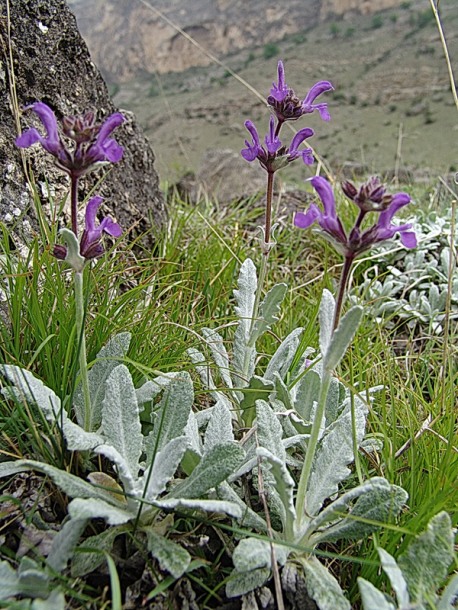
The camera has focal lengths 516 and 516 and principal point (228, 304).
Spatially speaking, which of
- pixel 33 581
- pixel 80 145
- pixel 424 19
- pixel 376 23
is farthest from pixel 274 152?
pixel 376 23

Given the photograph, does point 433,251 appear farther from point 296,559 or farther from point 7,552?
point 7,552

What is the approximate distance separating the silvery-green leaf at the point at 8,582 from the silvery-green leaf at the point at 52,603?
5 centimetres

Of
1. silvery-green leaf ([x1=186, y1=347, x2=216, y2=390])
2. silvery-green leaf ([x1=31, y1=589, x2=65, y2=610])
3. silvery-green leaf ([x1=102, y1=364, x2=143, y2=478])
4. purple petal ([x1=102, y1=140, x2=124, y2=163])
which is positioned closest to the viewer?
silvery-green leaf ([x1=31, y1=589, x2=65, y2=610])

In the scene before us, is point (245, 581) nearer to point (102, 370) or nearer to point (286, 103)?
point (102, 370)

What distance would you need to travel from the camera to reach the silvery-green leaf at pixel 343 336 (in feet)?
3.40

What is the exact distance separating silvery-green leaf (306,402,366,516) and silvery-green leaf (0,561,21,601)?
26.3 inches

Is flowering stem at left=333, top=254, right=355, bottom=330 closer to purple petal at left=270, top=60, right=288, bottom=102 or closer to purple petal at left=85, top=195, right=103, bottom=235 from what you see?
purple petal at left=85, top=195, right=103, bottom=235

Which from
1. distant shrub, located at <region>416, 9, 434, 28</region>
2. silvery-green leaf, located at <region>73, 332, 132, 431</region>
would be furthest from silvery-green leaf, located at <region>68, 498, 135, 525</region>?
distant shrub, located at <region>416, 9, 434, 28</region>

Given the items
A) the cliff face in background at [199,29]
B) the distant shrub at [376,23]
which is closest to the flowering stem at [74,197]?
the cliff face in background at [199,29]

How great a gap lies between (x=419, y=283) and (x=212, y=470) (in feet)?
7.70

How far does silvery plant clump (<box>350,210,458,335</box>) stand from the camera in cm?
281

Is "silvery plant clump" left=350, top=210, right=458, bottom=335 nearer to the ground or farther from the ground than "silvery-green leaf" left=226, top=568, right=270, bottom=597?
farther from the ground

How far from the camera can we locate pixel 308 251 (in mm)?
3348

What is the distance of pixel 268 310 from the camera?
1.75 meters
